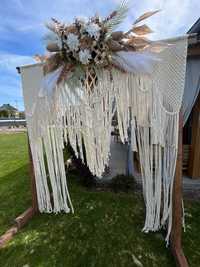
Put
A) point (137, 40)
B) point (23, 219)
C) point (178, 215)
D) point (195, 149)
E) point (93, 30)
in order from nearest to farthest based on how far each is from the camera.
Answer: point (93, 30) < point (137, 40) < point (178, 215) < point (23, 219) < point (195, 149)

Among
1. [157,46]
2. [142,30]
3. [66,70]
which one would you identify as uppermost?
[142,30]

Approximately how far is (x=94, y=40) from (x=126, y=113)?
627mm

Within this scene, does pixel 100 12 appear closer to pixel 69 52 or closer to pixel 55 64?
pixel 69 52

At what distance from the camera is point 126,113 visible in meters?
1.64

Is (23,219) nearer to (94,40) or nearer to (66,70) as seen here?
(66,70)

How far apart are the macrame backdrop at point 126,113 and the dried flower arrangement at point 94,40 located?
0.08 meters

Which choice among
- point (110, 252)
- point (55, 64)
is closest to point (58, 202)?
point (110, 252)

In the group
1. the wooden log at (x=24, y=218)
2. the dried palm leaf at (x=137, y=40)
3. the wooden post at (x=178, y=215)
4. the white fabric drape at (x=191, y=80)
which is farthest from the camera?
the white fabric drape at (x=191, y=80)

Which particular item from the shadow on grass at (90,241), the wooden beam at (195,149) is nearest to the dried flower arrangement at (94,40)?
the shadow on grass at (90,241)

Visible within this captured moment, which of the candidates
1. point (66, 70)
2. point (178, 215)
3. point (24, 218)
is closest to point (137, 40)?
point (66, 70)

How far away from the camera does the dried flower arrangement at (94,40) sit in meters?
1.40

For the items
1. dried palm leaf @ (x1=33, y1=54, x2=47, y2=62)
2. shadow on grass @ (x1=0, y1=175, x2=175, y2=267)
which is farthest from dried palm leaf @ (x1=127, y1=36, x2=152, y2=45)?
shadow on grass @ (x1=0, y1=175, x2=175, y2=267)

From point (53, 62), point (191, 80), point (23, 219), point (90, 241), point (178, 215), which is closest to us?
point (53, 62)

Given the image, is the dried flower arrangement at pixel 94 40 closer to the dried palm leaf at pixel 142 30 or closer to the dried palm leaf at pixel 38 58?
the dried palm leaf at pixel 142 30
